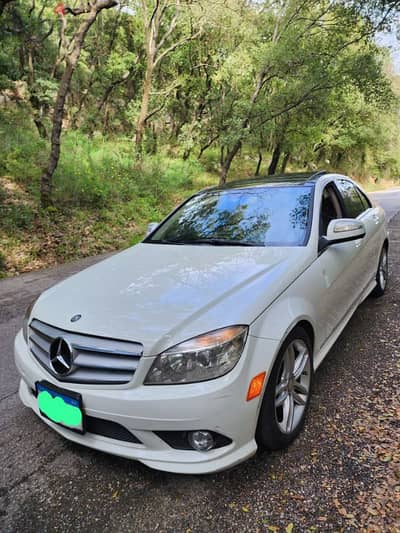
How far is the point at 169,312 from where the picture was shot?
170cm

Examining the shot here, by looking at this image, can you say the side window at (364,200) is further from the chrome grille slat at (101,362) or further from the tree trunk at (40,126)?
the tree trunk at (40,126)

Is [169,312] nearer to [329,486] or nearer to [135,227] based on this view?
[329,486]

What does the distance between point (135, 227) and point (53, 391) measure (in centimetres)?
710

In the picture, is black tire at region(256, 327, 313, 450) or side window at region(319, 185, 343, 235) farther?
side window at region(319, 185, 343, 235)

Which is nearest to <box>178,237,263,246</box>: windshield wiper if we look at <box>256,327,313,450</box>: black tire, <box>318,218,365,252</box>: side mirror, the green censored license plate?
<box>318,218,365,252</box>: side mirror

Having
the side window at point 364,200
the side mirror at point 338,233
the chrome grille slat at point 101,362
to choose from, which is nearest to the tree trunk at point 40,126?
the side window at point 364,200

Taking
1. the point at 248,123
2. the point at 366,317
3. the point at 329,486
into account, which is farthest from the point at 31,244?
the point at 248,123

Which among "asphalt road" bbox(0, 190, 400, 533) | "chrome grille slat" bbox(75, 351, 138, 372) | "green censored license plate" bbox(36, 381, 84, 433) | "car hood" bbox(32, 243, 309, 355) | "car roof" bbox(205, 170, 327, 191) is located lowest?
"asphalt road" bbox(0, 190, 400, 533)

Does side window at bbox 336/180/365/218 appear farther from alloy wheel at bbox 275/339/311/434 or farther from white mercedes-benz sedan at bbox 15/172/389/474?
alloy wheel at bbox 275/339/311/434

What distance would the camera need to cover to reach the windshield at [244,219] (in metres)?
2.47

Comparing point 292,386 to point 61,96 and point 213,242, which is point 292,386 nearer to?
point 213,242

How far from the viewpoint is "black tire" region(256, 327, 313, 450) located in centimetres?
168

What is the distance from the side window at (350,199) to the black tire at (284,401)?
66.0 inches

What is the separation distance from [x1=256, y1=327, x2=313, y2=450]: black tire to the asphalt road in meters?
0.11
